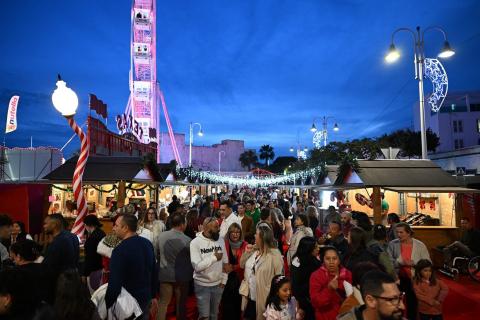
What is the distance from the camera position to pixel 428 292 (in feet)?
14.5

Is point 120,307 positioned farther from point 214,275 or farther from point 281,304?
point 214,275

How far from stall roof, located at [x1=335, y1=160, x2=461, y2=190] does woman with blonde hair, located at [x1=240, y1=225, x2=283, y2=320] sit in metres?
6.58

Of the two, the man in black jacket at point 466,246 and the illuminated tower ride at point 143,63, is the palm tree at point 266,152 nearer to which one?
the illuminated tower ride at point 143,63

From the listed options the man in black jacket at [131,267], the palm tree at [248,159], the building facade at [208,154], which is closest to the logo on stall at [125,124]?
the man in black jacket at [131,267]

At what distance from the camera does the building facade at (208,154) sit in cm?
10097

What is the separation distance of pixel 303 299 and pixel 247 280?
0.76 meters

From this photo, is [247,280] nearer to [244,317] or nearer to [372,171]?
[244,317]

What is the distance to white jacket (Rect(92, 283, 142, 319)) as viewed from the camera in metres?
3.19

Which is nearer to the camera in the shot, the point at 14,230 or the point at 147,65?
the point at 14,230

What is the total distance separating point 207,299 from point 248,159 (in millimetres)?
109771

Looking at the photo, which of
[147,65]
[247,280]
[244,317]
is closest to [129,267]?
[247,280]

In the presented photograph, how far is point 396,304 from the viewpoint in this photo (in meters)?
2.26

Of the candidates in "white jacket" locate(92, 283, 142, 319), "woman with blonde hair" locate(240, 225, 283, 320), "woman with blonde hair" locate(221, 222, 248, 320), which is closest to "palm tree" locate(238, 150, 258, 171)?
"woman with blonde hair" locate(221, 222, 248, 320)

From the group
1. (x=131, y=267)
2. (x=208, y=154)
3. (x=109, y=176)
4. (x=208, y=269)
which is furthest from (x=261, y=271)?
(x=208, y=154)
